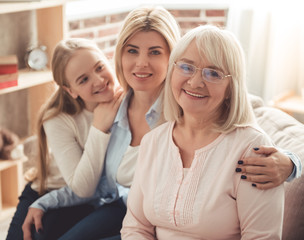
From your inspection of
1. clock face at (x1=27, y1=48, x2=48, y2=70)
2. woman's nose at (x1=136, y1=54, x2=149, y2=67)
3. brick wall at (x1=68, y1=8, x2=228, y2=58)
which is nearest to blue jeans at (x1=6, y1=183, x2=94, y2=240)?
woman's nose at (x1=136, y1=54, x2=149, y2=67)

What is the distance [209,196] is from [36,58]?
5.88ft

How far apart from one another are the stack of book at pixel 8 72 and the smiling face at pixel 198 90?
139 centimetres

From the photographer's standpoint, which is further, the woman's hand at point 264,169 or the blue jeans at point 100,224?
the blue jeans at point 100,224

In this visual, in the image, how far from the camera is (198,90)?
1.38m

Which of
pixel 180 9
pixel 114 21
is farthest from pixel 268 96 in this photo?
pixel 114 21

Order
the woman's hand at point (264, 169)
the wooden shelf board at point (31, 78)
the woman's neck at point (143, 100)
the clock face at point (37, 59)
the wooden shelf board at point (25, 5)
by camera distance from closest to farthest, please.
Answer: the woman's hand at point (264, 169) → the woman's neck at point (143, 100) → the wooden shelf board at point (25, 5) → the wooden shelf board at point (31, 78) → the clock face at point (37, 59)

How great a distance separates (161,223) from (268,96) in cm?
195

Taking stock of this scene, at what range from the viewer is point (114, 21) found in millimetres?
3551

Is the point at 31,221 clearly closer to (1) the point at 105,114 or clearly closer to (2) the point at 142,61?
(1) the point at 105,114

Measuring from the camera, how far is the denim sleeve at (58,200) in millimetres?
1915

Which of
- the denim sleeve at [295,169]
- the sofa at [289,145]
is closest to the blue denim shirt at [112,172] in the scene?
the sofa at [289,145]

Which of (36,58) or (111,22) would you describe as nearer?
(36,58)

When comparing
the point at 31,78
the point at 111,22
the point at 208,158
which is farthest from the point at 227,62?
the point at 111,22

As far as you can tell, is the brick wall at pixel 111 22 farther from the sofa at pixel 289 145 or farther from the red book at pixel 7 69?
the sofa at pixel 289 145
